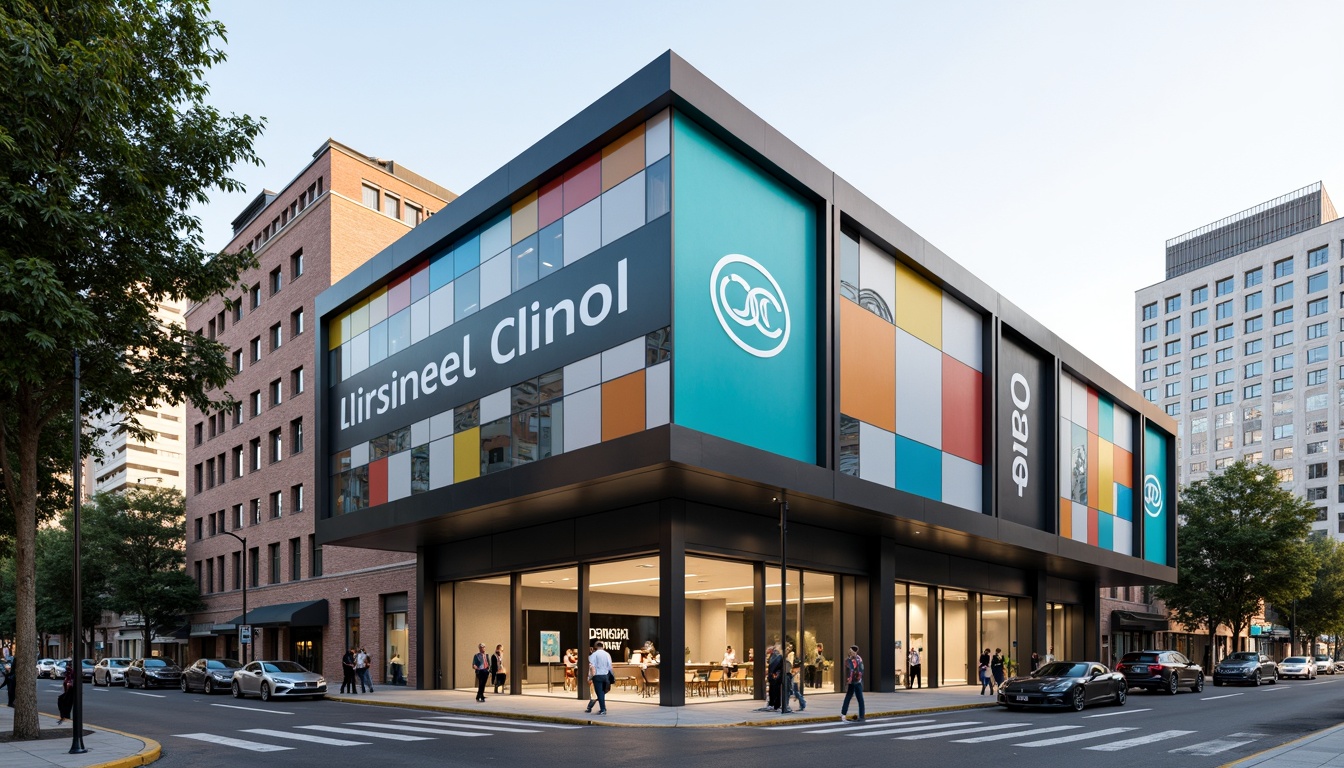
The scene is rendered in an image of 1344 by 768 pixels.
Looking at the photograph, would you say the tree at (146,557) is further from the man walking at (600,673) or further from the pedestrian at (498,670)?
the man walking at (600,673)

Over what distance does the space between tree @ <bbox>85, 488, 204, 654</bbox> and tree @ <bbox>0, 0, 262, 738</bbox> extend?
43.1 metres

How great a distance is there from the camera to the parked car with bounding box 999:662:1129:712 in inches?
1036

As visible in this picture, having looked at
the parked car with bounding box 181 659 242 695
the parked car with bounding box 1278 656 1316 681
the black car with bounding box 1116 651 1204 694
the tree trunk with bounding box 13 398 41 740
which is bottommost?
the parked car with bounding box 1278 656 1316 681

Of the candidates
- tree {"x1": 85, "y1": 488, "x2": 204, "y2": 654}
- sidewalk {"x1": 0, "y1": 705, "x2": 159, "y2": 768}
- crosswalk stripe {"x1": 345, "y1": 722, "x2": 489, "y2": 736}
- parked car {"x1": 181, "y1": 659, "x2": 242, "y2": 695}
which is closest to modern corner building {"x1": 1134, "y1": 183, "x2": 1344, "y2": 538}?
tree {"x1": 85, "y1": 488, "x2": 204, "y2": 654}

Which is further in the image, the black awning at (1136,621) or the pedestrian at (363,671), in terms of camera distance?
the black awning at (1136,621)

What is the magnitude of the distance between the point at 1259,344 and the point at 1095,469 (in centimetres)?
9730

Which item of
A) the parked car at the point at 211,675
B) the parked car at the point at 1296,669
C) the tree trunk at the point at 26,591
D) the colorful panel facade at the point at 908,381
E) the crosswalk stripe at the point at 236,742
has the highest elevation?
the colorful panel facade at the point at 908,381

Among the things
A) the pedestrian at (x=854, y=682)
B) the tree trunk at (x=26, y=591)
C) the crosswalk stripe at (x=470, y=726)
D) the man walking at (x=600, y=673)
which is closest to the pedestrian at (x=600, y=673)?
the man walking at (x=600, y=673)

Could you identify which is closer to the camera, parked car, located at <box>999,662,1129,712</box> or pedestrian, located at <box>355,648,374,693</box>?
parked car, located at <box>999,662,1129,712</box>

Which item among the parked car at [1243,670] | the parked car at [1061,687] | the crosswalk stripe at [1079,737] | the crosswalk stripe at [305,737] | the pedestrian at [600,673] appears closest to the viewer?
the crosswalk stripe at [1079,737]

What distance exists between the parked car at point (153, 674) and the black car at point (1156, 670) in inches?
1615

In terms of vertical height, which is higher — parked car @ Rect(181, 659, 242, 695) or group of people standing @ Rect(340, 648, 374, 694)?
group of people standing @ Rect(340, 648, 374, 694)

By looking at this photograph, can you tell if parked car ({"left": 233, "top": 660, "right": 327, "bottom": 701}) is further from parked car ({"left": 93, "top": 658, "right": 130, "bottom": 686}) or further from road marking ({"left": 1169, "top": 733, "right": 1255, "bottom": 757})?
road marking ({"left": 1169, "top": 733, "right": 1255, "bottom": 757})

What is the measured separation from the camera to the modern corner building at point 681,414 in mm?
24844
